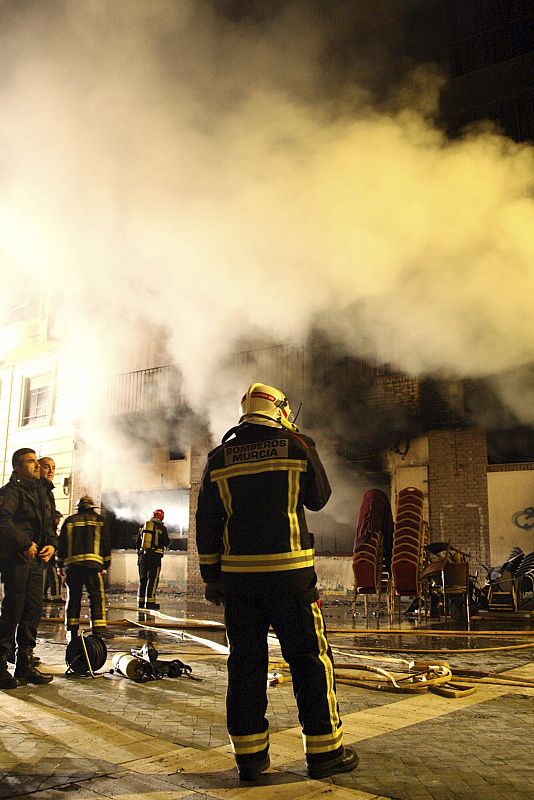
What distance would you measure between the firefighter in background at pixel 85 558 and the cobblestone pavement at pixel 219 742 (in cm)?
68

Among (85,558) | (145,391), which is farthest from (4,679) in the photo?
(145,391)

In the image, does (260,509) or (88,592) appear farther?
(88,592)

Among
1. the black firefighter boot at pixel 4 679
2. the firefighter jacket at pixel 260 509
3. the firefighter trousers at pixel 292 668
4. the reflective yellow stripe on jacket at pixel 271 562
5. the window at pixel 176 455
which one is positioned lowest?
the black firefighter boot at pixel 4 679

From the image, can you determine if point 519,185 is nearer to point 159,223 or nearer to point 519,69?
point 159,223

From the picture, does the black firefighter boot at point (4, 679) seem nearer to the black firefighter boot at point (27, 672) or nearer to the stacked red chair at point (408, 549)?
the black firefighter boot at point (27, 672)

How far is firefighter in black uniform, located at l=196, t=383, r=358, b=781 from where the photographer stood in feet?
8.21

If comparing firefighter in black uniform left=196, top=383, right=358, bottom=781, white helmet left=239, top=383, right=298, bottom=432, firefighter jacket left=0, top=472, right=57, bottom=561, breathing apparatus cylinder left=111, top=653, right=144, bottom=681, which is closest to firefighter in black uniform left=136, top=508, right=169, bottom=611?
firefighter jacket left=0, top=472, right=57, bottom=561

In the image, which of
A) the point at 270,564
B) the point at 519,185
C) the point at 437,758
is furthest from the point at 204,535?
the point at 519,185

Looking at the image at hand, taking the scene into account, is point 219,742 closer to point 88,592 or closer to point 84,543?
point 84,543

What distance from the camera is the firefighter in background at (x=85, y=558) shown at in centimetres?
560

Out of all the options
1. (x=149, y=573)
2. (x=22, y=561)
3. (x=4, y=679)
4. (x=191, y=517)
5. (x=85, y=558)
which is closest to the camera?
(x=4, y=679)

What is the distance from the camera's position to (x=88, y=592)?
5.74 m

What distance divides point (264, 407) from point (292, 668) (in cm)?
105

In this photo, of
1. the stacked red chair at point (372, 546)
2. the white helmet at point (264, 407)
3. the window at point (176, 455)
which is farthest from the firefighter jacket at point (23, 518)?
the window at point (176, 455)
